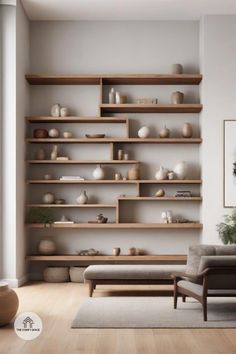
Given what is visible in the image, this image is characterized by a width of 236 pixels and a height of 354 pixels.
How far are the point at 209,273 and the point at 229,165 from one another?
10.5 feet

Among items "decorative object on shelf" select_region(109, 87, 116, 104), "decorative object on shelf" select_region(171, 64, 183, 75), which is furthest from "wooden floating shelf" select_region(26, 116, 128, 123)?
"decorative object on shelf" select_region(171, 64, 183, 75)

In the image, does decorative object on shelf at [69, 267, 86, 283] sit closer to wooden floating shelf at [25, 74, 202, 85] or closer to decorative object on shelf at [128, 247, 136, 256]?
decorative object on shelf at [128, 247, 136, 256]

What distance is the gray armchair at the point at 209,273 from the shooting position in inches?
238

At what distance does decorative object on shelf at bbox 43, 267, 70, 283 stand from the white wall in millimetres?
2036

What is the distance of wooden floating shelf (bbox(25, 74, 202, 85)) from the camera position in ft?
29.5

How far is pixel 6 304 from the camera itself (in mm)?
5539

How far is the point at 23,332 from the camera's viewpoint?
17.7 feet

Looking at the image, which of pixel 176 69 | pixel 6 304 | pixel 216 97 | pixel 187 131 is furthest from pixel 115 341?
pixel 176 69

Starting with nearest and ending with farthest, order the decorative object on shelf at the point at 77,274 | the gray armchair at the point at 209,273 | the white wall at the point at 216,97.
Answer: the gray armchair at the point at 209,273
the decorative object on shelf at the point at 77,274
the white wall at the point at 216,97

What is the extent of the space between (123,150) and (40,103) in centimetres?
143

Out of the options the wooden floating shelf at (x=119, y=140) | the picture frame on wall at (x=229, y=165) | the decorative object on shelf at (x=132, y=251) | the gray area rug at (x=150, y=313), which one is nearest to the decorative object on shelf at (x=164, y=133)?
the wooden floating shelf at (x=119, y=140)

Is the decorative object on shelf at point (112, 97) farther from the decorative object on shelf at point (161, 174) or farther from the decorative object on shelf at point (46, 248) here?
the decorative object on shelf at point (46, 248)
